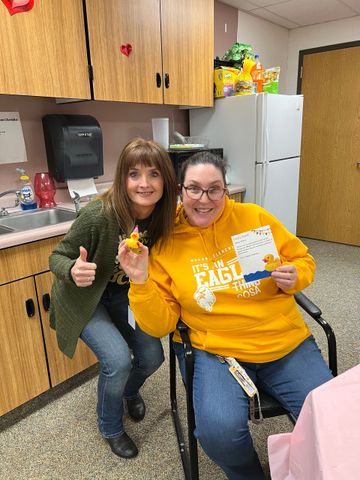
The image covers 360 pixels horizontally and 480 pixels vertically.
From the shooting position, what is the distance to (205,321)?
4.11 feet

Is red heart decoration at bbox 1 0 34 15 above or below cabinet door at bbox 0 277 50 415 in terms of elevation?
above

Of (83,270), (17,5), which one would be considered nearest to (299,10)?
(17,5)

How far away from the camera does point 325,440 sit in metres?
0.69

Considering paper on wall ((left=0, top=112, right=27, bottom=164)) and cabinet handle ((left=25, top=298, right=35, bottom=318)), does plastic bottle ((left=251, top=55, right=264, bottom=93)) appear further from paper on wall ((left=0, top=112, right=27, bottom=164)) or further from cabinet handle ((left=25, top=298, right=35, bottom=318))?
cabinet handle ((left=25, top=298, right=35, bottom=318))

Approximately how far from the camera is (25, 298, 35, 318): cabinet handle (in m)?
1.65

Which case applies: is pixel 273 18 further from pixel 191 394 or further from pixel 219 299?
pixel 191 394

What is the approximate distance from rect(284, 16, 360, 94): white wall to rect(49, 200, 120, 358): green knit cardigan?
3.68 metres

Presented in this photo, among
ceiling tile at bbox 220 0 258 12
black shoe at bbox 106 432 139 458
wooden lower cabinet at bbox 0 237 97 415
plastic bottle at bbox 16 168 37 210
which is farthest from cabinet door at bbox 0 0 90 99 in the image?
ceiling tile at bbox 220 0 258 12

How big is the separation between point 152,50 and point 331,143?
260 cm

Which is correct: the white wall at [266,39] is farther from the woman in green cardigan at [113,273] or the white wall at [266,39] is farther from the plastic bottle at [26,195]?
the woman in green cardigan at [113,273]

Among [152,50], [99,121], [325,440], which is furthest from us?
[99,121]

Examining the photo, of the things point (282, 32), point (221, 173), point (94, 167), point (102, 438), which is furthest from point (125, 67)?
point (282, 32)

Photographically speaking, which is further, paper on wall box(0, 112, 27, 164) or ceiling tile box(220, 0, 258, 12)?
ceiling tile box(220, 0, 258, 12)

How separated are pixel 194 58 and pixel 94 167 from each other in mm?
1078
